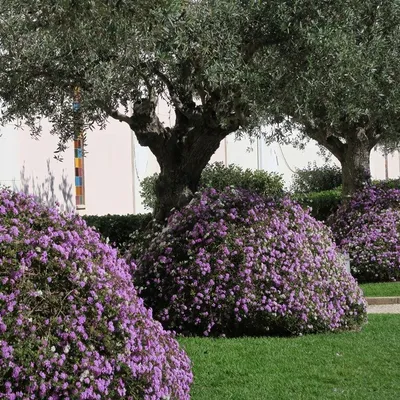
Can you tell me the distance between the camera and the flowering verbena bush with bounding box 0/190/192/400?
427 centimetres

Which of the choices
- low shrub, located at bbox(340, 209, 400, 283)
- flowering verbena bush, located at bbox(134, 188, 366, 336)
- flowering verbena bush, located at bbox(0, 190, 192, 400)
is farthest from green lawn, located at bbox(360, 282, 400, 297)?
flowering verbena bush, located at bbox(0, 190, 192, 400)

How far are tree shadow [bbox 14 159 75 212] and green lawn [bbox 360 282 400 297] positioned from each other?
6529 millimetres

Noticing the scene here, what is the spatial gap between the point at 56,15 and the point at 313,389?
12.4 feet

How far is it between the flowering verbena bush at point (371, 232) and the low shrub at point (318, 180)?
12965 millimetres

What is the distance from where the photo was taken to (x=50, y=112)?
1064cm

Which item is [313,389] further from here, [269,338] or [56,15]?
[56,15]

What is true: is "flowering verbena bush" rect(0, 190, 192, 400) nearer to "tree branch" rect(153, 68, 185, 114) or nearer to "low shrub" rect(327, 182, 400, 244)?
"tree branch" rect(153, 68, 185, 114)

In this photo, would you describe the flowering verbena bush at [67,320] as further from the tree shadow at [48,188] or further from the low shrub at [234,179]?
the low shrub at [234,179]

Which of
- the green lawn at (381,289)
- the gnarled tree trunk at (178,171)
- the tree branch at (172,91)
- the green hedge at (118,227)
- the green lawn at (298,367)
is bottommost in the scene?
the green lawn at (298,367)

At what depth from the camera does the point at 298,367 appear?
677 centimetres

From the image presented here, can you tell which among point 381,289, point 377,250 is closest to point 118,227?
point 377,250

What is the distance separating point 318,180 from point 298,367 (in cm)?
2278

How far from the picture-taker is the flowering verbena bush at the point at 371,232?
44.9ft

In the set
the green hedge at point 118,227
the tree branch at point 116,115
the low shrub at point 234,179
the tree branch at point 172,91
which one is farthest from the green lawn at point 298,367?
the low shrub at point 234,179
